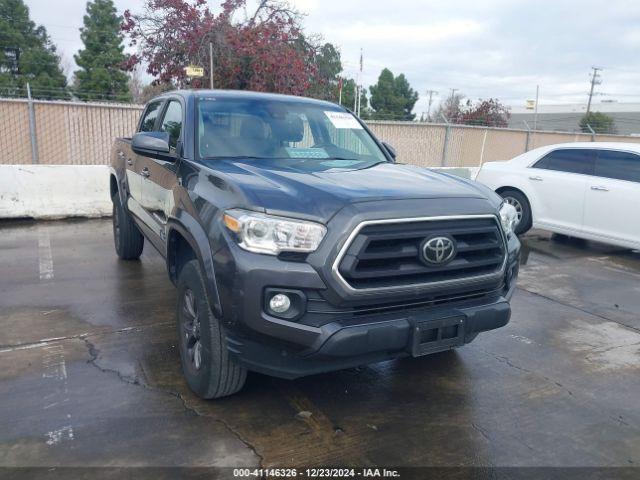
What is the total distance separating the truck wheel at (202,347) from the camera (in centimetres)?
311

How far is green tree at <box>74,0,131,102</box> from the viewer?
1448 inches

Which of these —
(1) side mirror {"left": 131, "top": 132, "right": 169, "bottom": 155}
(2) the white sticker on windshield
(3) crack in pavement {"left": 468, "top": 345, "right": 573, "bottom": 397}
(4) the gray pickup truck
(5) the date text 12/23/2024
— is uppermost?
(2) the white sticker on windshield

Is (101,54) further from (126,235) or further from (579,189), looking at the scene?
(579,189)

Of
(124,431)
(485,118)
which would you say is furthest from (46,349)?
(485,118)

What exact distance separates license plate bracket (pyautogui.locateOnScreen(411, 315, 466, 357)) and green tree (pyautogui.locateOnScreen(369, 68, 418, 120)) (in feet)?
164

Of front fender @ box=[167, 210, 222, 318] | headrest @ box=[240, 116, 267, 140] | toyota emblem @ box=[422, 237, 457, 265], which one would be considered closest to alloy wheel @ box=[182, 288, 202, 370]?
front fender @ box=[167, 210, 222, 318]

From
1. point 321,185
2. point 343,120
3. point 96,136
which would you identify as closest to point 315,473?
point 321,185

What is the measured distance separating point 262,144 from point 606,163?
19.3ft

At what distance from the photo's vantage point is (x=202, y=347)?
321cm

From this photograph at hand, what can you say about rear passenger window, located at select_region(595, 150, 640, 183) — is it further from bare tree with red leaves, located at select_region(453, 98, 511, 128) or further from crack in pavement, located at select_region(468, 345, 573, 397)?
bare tree with red leaves, located at select_region(453, 98, 511, 128)

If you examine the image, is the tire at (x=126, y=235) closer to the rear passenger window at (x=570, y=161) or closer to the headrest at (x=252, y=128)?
the headrest at (x=252, y=128)

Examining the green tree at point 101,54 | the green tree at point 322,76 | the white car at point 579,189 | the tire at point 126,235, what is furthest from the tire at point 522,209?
the green tree at point 101,54

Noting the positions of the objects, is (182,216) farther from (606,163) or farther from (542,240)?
(542,240)

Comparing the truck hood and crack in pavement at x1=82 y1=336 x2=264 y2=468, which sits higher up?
the truck hood
